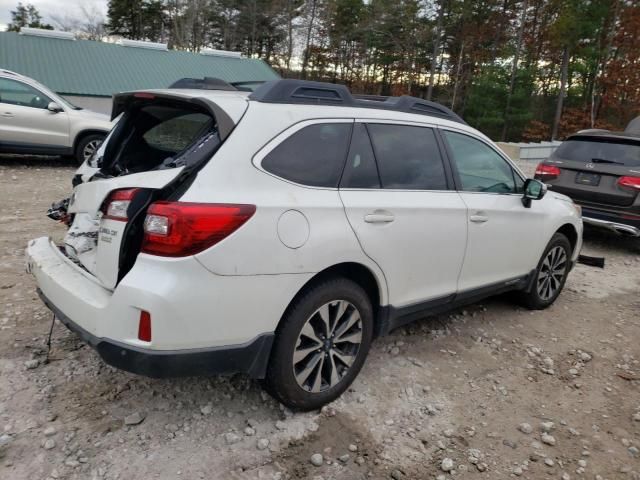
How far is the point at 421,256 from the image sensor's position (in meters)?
3.24

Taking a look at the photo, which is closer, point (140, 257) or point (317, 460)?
point (140, 257)

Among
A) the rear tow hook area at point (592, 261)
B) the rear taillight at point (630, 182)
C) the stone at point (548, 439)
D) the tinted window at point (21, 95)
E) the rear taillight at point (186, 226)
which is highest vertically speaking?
the tinted window at point (21, 95)

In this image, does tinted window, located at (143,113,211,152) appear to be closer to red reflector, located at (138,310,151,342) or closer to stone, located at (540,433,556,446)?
red reflector, located at (138,310,151,342)

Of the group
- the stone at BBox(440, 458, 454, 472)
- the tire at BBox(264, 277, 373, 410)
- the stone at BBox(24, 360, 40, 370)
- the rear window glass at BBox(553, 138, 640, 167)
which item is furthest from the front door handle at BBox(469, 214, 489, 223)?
the rear window glass at BBox(553, 138, 640, 167)

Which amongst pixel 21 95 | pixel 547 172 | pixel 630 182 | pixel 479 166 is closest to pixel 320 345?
pixel 479 166

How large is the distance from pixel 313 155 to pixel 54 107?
857cm

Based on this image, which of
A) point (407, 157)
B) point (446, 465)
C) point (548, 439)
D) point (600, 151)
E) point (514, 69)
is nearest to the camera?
point (446, 465)

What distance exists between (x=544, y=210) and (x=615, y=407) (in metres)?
1.76

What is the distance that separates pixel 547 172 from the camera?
7.38 m

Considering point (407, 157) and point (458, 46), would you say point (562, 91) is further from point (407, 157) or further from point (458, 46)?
point (407, 157)

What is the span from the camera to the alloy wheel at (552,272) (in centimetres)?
473

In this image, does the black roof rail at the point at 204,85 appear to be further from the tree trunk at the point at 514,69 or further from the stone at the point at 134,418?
the tree trunk at the point at 514,69

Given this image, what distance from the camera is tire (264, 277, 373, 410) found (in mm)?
2627

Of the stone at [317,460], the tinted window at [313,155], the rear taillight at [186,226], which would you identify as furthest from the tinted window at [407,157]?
the stone at [317,460]
